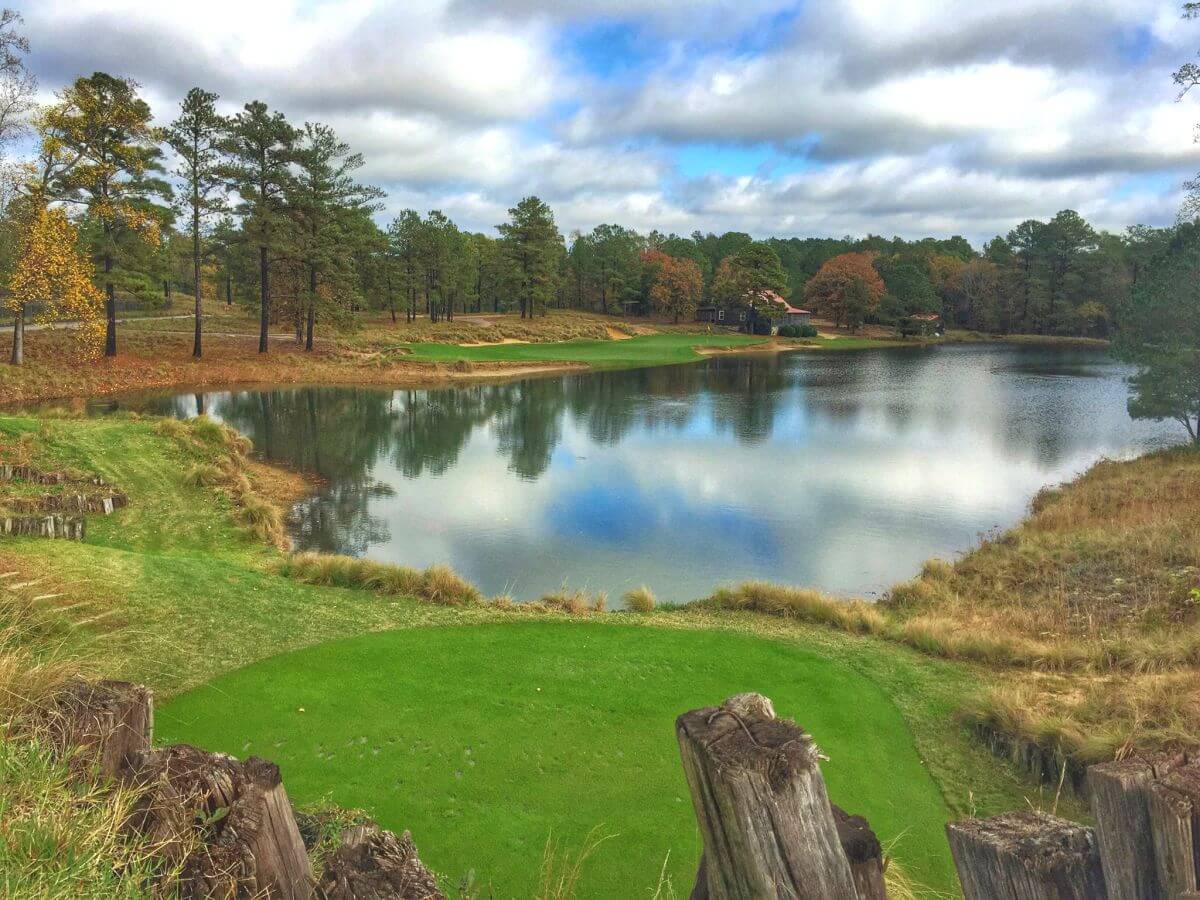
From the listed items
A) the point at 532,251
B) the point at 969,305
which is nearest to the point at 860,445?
the point at 532,251

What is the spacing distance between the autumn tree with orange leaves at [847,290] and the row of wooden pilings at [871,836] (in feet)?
302

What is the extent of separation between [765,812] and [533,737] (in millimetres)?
5001

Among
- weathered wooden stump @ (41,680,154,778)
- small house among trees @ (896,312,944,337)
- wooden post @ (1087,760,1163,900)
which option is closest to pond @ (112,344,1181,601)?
weathered wooden stump @ (41,680,154,778)

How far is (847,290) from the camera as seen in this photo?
292 feet

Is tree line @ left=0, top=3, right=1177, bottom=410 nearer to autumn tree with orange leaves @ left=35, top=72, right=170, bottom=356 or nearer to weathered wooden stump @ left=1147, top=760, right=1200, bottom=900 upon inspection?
autumn tree with orange leaves @ left=35, top=72, right=170, bottom=356

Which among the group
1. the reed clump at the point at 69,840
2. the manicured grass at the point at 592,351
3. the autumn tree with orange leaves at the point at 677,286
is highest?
the autumn tree with orange leaves at the point at 677,286

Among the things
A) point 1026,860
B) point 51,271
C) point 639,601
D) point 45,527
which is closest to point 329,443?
point 51,271

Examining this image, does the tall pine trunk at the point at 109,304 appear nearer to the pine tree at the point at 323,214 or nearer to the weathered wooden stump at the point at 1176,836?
the pine tree at the point at 323,214

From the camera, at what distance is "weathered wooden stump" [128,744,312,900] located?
2621 mm

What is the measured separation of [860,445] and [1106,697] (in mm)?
21091

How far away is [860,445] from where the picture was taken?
92.5 ft

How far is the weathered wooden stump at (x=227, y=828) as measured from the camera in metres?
2.62

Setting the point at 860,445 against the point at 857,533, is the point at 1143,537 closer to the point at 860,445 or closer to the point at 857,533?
the point at 857,533

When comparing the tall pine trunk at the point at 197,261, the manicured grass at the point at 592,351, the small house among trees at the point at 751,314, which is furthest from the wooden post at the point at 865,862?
the small house among trees at the point at 751,314
